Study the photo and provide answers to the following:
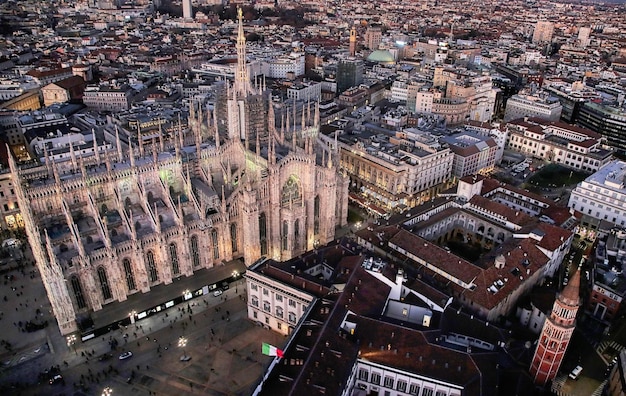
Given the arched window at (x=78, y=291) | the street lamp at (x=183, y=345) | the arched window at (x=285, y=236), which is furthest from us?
the arched window at (x=285, y=236)

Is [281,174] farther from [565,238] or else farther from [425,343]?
[565,238]

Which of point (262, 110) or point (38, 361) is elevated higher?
point (262, 110)

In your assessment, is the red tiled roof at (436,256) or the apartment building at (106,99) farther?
the apartment building at (106,99)

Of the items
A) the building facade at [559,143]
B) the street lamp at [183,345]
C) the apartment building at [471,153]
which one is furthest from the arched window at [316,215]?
the building facade at [559,143]

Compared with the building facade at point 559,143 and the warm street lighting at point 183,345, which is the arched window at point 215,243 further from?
the building facade at point 559,143

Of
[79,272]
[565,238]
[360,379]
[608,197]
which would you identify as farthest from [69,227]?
[608,197]

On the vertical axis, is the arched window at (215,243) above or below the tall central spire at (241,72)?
below

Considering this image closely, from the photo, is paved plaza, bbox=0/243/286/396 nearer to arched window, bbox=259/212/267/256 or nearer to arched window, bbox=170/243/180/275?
arched window, bbox=170/243/180/275
